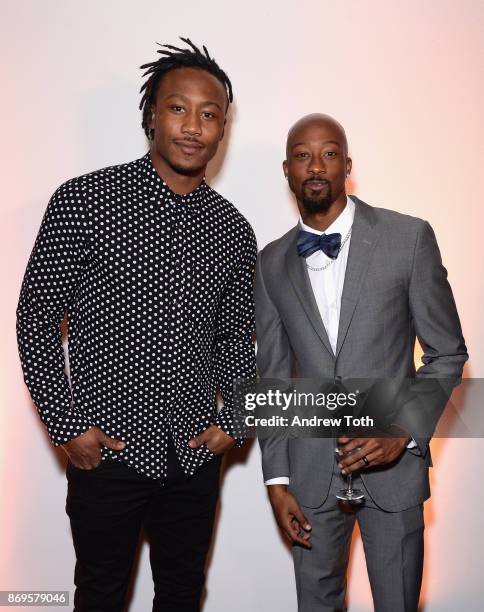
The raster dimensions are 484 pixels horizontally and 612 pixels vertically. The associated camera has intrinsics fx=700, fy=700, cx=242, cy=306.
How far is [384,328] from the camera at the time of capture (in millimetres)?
2203

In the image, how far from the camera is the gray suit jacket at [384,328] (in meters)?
2.19

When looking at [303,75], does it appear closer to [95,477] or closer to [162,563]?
[95,477]

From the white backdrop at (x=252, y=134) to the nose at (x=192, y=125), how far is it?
705 mm

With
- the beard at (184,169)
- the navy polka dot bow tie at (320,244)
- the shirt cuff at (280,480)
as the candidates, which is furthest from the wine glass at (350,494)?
the beard at (184,169)

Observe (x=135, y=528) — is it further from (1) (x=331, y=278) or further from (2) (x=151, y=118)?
(2) (x=151, y=118)

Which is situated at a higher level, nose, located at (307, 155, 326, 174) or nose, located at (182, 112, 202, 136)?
nose, located at (182, 112, 202, 136)

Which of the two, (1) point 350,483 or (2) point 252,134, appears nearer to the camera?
(1) point 350,483

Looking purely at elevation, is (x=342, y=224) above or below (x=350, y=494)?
above

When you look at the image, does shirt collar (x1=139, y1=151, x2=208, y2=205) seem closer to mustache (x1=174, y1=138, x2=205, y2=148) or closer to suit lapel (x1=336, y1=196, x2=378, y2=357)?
mustache (x1=174, y1=138, x2=205, y2=148)

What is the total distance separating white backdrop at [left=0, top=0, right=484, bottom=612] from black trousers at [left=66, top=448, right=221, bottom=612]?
0.64 metres

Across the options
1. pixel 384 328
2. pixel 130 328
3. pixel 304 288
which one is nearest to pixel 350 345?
pixel 384 328

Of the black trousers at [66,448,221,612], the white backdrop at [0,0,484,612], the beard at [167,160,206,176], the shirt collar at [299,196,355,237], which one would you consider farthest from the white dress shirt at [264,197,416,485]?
the white backdrop at [0,0,484,612]

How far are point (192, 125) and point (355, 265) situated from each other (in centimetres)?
68

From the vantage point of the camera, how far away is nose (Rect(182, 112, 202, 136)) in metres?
2.20
